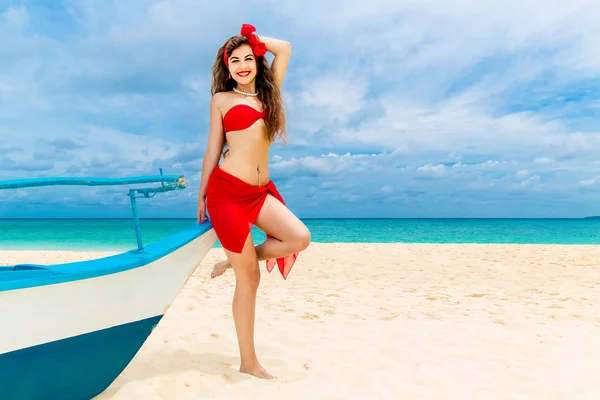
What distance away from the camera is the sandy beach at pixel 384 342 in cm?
292

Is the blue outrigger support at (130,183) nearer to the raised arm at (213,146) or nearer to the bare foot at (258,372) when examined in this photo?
the raised arm at (213,146)

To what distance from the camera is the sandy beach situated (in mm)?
2918

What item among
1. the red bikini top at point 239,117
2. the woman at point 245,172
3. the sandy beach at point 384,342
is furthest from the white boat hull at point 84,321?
the red bikini top at point 239,117

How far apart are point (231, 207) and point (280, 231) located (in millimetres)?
341

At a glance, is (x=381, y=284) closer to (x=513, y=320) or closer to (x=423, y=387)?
(x=513, y=320)

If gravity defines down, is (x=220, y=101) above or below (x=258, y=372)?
above

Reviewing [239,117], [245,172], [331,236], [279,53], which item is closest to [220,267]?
[245,172]

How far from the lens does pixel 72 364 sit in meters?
2.30

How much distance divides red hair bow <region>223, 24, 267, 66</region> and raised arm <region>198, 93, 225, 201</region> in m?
0.33

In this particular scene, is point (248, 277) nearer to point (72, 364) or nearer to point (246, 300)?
point (246, 300)

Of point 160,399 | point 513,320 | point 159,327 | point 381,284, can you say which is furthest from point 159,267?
point 381,284

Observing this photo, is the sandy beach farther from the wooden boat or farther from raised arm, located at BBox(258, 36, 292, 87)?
raised arm, located at BBox(258, 36, 292, 87)

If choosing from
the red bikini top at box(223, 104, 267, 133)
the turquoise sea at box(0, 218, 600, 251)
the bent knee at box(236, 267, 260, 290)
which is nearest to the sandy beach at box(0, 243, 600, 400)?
the bent knee at box(236, 267, 260, 290)

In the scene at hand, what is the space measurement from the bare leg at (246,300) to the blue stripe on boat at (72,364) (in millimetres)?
559
